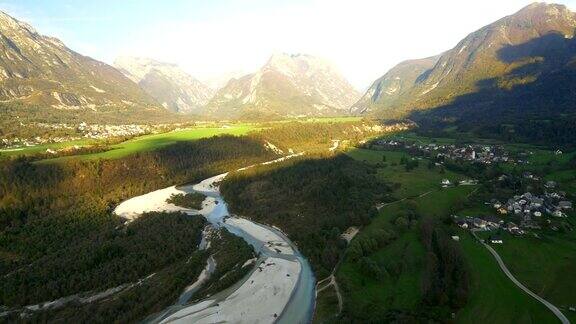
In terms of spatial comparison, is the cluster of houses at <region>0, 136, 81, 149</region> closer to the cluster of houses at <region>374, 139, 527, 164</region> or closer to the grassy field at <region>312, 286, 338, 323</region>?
the grassy field at <region>312, 286, 338, 323</region>

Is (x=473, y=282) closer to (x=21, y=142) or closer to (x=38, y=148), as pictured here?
(x=38, y=148)

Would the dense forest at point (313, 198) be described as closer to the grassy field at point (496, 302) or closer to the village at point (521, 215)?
the village at point (521, 215)

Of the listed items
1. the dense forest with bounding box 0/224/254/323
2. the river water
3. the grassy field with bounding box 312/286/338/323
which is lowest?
the grassy field with bounding box 312/286/338/323

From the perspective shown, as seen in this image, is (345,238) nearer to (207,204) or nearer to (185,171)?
(207,204)

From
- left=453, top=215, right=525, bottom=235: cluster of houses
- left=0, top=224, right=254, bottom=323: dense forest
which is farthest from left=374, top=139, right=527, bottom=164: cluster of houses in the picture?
left=0, top=224, right=254, bottom=323: dense forest

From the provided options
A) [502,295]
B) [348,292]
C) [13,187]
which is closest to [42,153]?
[13,187]

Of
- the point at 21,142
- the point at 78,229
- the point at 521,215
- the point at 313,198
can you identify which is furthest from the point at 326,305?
the point at 21,142

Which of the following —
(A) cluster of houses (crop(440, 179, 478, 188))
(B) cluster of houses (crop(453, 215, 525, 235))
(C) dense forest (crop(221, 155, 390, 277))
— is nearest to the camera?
(B) cluster of houses (crop(453, 215, 525, 235))

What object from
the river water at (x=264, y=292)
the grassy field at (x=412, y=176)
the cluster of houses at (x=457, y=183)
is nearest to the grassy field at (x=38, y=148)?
the river water at (x=264, y=292)
